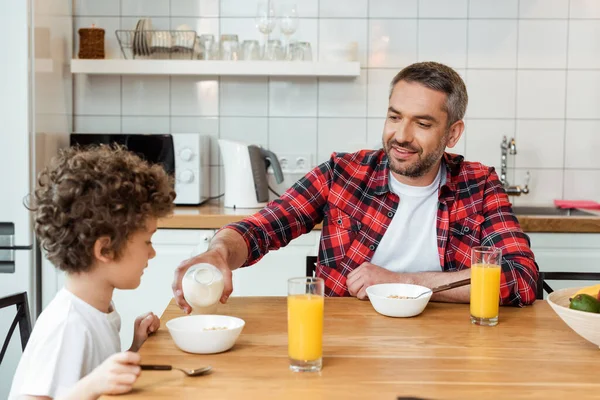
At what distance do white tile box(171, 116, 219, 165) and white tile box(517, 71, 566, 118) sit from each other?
137 centimetres

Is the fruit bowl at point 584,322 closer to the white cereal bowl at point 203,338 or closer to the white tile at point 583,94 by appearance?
the white cereal bowl at point 203,338

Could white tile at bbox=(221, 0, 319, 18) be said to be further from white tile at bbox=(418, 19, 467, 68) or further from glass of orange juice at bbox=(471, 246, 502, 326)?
glass of orange juice at bbox=(471, 246, 502, 326)

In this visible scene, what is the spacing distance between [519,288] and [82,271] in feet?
3.12

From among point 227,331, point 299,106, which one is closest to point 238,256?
point 227,331

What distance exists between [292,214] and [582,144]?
1.87 m

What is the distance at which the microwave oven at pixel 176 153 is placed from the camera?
9.92 ft

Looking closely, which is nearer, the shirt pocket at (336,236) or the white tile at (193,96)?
the shirt pocket at (336,236)

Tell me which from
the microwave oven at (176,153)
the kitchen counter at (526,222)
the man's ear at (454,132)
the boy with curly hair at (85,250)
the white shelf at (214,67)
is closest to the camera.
A: the boy with curly hair at (85,250)

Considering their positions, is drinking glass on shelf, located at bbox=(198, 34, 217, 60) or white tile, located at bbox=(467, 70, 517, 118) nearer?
drinking glass on shelf, located at bbox=(198, 34, 217, 60)

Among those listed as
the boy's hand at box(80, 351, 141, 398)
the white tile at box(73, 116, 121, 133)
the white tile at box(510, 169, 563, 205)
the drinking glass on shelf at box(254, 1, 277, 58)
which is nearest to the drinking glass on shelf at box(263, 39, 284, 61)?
the drinking glass on shelf at box(254, 1, 277, 58)

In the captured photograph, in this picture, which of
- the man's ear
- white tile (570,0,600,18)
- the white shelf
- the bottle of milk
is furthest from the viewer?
white tile (570,0,600,18)

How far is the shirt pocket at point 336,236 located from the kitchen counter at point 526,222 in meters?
0.79

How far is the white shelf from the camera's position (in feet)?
10.3

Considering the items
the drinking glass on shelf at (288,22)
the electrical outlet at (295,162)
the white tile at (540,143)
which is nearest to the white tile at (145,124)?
the electrical outlet at (295,162)
